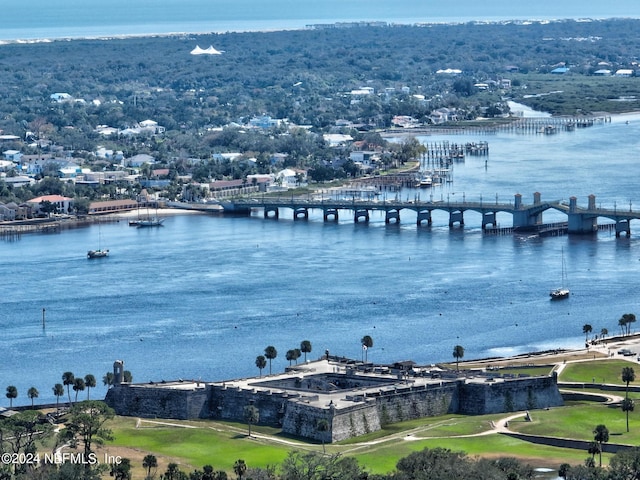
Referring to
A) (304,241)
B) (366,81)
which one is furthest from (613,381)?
(366,81)

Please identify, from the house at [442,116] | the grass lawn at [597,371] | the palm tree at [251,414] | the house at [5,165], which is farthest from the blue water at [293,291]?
the house at [442,116]

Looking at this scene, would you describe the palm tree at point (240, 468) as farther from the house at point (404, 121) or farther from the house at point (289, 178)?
the house at point (404, 121)

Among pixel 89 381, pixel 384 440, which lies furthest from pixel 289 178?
pixel 384 440

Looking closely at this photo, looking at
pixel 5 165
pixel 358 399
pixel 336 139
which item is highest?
pixel 336 139

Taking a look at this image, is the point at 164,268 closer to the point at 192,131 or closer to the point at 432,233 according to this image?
the point at 432,233

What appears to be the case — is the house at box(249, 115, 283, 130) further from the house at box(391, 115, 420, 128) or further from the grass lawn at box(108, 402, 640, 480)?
the grass lawn at box(108, 402, 640, 480)

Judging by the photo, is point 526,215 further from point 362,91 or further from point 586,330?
point 362,91
